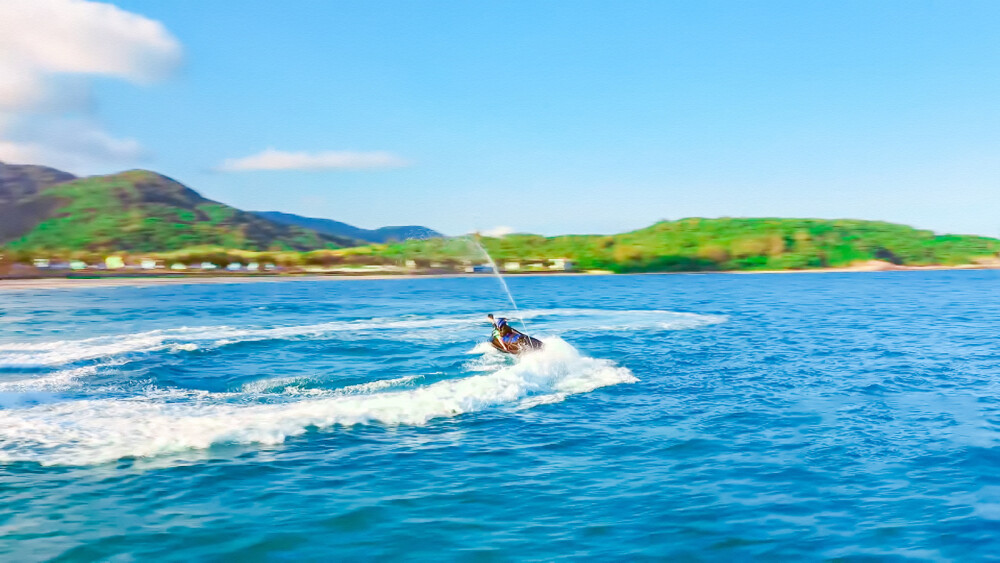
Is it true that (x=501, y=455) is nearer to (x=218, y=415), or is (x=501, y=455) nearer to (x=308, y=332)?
(x=218, y=415)

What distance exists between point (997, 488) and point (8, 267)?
16065 centimetres

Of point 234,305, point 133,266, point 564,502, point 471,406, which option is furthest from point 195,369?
point 133,266

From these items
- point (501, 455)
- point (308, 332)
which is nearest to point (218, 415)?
point (501, 455)

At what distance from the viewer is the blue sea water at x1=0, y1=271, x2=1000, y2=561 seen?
33.1ft

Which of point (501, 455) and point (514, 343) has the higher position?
point (514, 343)

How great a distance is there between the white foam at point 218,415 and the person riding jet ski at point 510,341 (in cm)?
427

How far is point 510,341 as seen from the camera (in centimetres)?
2856

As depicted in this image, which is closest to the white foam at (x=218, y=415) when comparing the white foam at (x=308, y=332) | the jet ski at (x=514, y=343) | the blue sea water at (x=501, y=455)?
the blue sea water at (x=501, y=455)

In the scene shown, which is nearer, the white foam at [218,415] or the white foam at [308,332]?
the white foam at [218,415]

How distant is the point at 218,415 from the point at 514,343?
13.5 metres

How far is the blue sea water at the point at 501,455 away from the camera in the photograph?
33.1 ft

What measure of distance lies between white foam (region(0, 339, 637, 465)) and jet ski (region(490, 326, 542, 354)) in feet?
13.9

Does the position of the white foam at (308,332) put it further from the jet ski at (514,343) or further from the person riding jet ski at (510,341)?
the jet ski at (514,343)

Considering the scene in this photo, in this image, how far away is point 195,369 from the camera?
2616 centimetres
